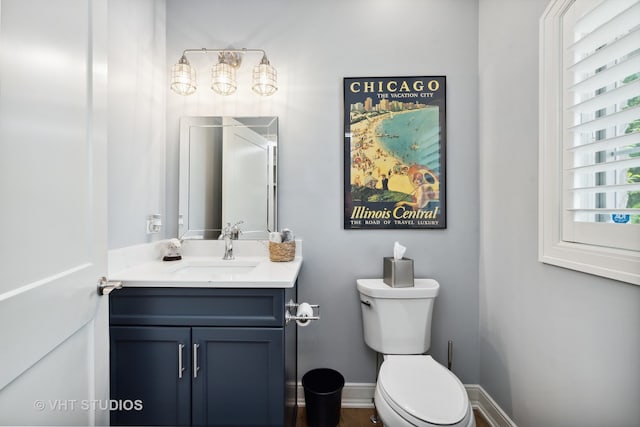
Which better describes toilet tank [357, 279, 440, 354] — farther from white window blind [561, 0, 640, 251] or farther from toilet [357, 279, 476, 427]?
white window blind [561, 0, 640, 251]

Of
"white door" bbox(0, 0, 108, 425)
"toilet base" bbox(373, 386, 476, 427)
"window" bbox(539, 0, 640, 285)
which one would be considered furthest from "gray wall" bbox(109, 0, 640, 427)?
"white door" bbox(0, 0, 108, 425)

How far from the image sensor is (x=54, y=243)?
27.0 inches

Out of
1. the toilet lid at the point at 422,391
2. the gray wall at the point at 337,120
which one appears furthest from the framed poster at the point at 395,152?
the toilet lid at the point at 422,391

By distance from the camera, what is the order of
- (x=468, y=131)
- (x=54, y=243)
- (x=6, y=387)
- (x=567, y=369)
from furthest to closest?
(x=468, y=131), (x=567, y=369), (x=54, y=243), (x=6, y=387)

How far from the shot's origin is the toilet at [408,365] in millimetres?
1013

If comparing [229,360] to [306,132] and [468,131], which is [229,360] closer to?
[306,132]

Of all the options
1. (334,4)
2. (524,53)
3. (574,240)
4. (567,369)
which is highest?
(334,4)

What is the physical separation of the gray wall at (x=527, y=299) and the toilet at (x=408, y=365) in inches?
14.3

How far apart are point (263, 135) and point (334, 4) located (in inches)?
35.5

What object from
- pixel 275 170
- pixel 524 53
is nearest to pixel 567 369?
pixel 524 53

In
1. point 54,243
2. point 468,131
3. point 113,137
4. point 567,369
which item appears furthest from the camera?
point 468,131

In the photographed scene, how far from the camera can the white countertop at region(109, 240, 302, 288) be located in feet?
3.65

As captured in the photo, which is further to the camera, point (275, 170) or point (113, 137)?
point (275, 170)

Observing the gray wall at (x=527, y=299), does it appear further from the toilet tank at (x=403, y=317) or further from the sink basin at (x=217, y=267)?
the sink basin at (x=217, y=267)
